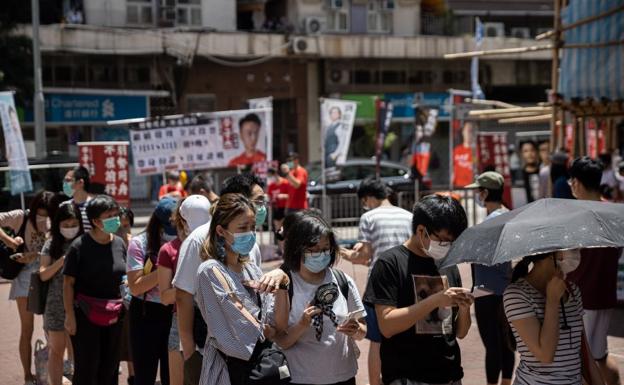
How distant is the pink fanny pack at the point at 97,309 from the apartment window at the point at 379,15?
2875 centimetres

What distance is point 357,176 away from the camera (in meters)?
24.2

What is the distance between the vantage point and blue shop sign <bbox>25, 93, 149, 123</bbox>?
29.3 metres

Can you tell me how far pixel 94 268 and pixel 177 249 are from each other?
45.9 inches

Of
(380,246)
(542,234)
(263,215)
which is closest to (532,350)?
(542,234)

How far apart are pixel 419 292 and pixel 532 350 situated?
0.59 metres

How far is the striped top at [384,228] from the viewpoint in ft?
26.4

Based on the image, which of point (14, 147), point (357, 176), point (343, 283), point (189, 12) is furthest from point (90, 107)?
point (343, 283)

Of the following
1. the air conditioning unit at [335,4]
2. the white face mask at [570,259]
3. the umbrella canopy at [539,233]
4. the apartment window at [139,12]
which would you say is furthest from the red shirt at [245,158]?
the air conditioning unit at [335,4]

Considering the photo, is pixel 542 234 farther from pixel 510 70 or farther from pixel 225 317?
pixel 510 70

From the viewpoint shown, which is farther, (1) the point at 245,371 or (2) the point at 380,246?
(2) the point at 380,246

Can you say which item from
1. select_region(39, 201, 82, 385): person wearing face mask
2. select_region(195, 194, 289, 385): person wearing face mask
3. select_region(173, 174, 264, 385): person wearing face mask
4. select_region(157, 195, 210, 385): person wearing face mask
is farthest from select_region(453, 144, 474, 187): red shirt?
select_region(195, 194, 289, 385): person wearing face mask

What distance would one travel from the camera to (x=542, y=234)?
175 inches

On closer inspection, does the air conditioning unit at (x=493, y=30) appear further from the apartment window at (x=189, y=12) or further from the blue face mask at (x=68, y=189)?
the blue face mask at (x=68, y=189)

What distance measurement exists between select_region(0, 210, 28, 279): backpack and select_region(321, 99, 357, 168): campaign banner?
34.2 ft
